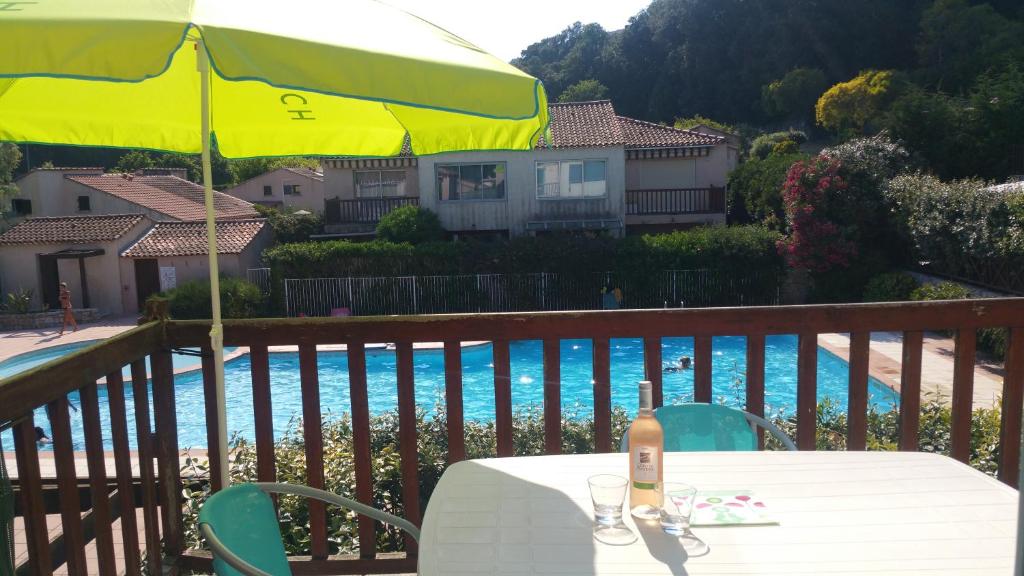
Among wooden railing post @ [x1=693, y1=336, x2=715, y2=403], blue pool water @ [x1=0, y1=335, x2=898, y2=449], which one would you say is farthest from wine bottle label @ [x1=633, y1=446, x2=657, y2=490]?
blue pool water @ [x1=0, y1=335, x2=898, y2=449]

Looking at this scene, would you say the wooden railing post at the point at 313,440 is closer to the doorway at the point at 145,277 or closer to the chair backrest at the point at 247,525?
the chair backrest at the point at 247,525

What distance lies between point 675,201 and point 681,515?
21.1 metres

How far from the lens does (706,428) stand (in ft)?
7.94

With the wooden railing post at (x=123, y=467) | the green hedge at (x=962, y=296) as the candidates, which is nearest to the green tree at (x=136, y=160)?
the green hedge at (x=962, y=296)

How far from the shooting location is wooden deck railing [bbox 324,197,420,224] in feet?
73.7

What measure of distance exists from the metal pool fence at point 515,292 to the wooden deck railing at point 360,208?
4.67 meters

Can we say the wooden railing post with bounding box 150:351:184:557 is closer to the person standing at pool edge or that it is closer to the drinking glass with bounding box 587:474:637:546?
the drinking glass with bounding box 587:474:637:546

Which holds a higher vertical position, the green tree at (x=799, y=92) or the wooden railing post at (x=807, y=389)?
the green tree at (x=799, y=92)

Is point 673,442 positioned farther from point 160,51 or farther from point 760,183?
point 760,183

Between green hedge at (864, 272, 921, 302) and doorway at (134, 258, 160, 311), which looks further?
doorway at (134, 258, 160, 311)

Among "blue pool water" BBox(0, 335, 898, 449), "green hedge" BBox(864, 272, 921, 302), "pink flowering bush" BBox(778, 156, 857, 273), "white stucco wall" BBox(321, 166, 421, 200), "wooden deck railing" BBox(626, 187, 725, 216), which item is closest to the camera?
"blue pool water" BBox(0, 335, 898, 449)

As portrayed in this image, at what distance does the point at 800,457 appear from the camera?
2.07 metres

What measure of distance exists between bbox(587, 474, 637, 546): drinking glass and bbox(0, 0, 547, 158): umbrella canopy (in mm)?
957

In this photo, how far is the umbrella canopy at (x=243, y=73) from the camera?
1545 millimetres
